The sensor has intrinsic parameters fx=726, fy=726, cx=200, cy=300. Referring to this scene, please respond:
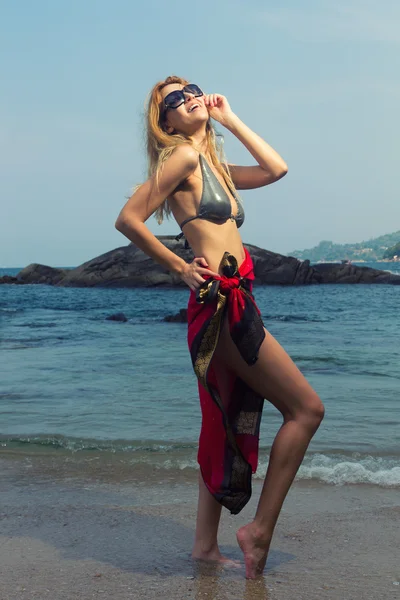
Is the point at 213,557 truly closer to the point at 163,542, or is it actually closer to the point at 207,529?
the point at 207,529

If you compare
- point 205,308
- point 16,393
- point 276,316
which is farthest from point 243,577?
point 276,316

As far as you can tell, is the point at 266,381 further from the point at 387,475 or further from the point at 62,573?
the point at 387,475

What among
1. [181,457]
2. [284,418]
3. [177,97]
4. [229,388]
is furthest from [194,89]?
[181,457]

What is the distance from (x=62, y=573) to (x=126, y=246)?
59109 mm

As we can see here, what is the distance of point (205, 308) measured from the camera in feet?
10.3

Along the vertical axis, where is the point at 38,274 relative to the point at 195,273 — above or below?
above

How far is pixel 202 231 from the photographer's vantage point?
3.20 metres

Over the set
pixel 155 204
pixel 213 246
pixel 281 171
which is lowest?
pixel 213 246

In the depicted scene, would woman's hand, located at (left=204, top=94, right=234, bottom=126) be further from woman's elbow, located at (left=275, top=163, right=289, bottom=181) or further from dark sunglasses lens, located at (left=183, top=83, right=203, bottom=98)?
woman's elbow, located at (left=275, top=163, right=289, bottom=181)

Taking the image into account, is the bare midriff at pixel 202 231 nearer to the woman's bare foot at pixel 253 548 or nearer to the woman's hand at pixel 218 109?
the woman's hand at pixel 218 109

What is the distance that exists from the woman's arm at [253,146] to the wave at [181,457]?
91.7 inches

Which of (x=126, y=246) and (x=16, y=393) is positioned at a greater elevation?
(x=126, y=246)

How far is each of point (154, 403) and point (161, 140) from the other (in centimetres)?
537

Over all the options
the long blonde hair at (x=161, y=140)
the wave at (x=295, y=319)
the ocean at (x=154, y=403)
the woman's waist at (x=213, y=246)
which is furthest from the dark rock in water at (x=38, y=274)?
the woman's waist at (x=213, y=246)
